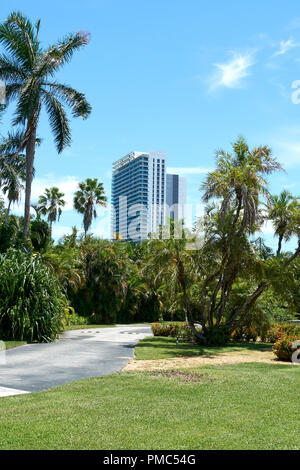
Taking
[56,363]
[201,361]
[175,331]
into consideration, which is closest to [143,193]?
[175,331]

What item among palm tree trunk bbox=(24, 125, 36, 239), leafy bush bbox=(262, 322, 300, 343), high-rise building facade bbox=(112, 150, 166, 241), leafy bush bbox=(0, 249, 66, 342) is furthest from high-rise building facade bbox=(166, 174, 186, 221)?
leafy bush bbox=(0, 249, 66, 342)

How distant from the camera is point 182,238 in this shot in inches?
688

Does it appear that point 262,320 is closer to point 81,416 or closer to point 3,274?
point 3,274

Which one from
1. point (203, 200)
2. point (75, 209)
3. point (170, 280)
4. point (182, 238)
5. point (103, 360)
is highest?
point (75, 209)

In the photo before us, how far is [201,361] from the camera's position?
13.0 meters

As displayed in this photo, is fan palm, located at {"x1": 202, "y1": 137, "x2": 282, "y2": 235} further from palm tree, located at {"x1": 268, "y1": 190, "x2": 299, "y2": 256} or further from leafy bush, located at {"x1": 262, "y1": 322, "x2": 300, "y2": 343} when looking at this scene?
leafy bush, located at {"x1": 262, "y1": 322, "x2": 300, "y2": 343}

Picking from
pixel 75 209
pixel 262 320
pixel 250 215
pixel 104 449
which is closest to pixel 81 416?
pixel 104 449

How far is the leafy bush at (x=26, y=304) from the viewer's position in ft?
54.1

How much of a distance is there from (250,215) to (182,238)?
2.84 meters

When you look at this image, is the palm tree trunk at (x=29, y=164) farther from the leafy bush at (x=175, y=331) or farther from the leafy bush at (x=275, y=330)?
the leafy bush at (x=275, y=330)

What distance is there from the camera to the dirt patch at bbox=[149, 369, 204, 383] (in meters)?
9.57

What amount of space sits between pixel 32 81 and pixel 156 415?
20324 mm

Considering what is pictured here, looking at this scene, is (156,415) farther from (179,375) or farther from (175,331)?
(175,331)
